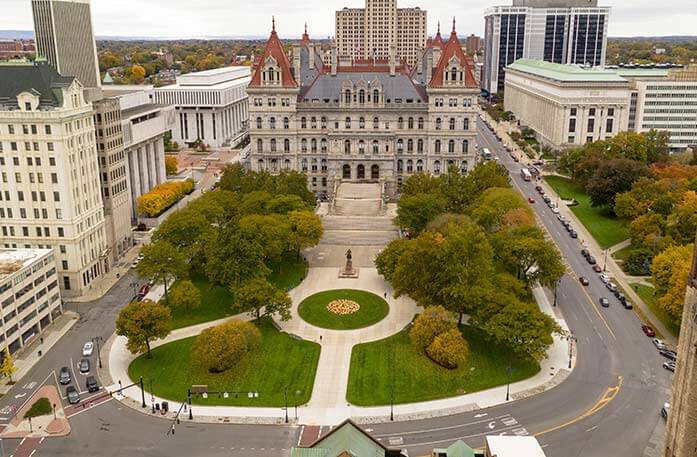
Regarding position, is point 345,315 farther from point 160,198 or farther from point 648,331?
point 160,198

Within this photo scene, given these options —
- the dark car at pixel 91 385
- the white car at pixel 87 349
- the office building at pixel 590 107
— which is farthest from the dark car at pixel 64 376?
the office building at pixel 590 107

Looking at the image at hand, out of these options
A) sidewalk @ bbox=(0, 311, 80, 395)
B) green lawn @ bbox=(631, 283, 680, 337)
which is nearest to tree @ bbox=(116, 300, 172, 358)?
sidewalk @ bbox=(0, 311, 80, 395)

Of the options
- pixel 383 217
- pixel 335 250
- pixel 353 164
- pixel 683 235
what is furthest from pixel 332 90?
pixel 683 235

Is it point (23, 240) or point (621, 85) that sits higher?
point (621, 85)

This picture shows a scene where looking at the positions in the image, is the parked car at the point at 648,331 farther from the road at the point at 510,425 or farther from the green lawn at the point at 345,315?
the green lawn at the point at 345,315

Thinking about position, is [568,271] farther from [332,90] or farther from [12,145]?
[12,145]

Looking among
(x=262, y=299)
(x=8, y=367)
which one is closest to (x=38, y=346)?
(x=8, y=367)

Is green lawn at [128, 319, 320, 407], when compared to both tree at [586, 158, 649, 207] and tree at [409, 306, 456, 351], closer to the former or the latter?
tree at [409, 306, 456, 351]
